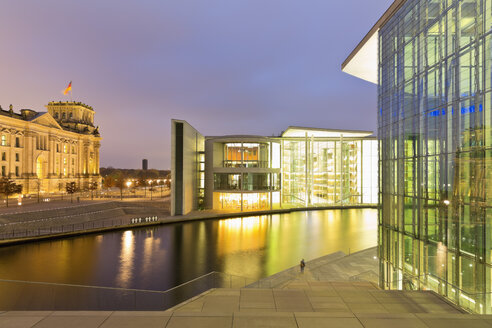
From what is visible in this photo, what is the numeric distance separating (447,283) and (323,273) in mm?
6836

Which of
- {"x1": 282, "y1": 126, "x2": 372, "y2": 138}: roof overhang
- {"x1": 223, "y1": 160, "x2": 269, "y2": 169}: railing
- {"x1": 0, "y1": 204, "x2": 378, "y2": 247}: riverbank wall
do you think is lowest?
{"x1": 0, "y1": 204, "x2": 378, "y2": 247}: riverbank wall

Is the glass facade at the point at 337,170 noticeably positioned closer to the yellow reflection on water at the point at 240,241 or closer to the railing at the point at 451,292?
the yellow reflection on water at the point at 240,241

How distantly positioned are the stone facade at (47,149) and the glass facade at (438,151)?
218ft

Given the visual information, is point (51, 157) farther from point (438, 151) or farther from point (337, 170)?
point (438, 151)

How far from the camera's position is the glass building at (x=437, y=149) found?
9.45 metres

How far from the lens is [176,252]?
21641mm

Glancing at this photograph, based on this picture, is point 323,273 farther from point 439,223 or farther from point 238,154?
point 238,154

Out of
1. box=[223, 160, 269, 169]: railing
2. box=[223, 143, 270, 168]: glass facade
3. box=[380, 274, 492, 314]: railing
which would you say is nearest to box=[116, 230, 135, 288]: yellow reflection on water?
box=[380, 274, 492, 314]: railing

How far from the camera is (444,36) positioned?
36.8 ft

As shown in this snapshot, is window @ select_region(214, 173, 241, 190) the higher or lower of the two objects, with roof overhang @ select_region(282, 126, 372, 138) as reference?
lower

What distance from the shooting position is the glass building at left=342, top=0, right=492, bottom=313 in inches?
372

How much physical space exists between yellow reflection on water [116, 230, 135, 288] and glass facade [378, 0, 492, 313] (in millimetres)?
14740

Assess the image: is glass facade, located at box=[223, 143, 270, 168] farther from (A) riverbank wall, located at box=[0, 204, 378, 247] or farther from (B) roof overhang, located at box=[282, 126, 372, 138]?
(A) riverbank wall, located at box=[0, 204, 378, 247]

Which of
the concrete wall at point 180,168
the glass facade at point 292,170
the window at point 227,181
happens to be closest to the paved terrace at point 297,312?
the concrete wall at point 180,168
